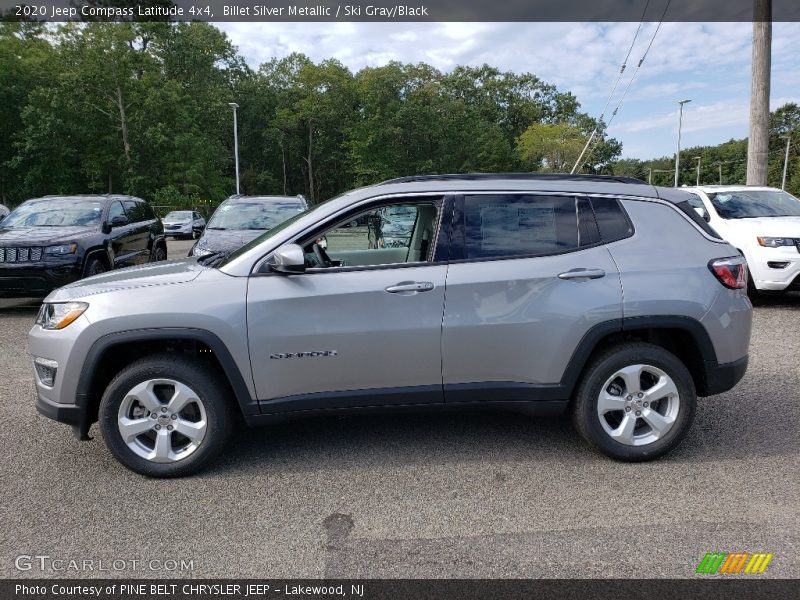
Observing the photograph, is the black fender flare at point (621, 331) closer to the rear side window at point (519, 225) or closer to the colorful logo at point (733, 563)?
the rear side window at point (519, 225)

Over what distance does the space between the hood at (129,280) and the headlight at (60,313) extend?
42 mm

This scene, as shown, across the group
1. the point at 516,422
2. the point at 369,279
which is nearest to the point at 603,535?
the point at 516,422

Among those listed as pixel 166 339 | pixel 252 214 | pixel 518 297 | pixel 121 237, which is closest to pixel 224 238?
pixel 252 214

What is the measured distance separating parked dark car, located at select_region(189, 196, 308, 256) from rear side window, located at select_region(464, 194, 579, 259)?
6407 mm

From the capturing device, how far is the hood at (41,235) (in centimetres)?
852

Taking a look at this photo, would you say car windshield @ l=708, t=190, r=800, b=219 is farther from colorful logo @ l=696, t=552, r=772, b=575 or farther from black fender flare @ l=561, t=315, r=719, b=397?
colorful logo @ l=696, t=552, r=772, b=575

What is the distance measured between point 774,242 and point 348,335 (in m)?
7.20

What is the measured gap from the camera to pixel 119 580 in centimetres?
267

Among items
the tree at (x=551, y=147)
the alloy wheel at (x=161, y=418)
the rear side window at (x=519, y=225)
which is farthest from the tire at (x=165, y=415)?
the tree at (x=551, y=147)

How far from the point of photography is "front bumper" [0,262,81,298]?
8.39 meters

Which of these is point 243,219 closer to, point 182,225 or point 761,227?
point 761,227

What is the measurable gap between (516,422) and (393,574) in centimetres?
208

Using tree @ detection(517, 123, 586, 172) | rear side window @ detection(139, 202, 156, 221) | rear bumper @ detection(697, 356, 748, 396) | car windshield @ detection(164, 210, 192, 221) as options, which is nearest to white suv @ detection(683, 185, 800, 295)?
rear bumper @ detection(697, 356, 748, 396)

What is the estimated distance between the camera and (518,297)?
3631 millimetres
